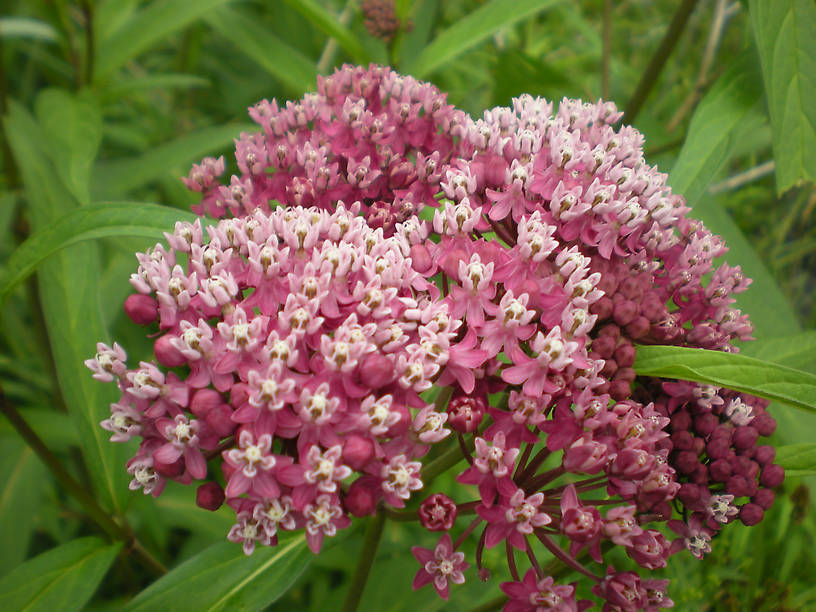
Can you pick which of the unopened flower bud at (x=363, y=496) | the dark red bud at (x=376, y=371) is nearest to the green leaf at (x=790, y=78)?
the dark red bud at (x=376, y=371)

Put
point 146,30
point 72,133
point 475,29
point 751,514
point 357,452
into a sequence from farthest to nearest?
point 146,30 → point 475,29 → point 72,133 → point 751,514 → point 357,452

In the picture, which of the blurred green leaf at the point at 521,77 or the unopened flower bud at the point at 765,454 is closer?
the unopened flower bud at the point at 765,454

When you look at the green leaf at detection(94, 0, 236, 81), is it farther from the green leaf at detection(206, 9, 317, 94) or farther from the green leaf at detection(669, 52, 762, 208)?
the green leaf at detection(669, 52, 762, 208)

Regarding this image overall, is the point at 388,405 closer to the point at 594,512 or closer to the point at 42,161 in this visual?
the point at 594,512

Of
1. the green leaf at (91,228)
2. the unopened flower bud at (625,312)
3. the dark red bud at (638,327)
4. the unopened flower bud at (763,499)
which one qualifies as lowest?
the unopened flower bud at (763,499)

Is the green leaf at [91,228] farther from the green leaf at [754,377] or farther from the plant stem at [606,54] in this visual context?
the plant stem at [606,54]

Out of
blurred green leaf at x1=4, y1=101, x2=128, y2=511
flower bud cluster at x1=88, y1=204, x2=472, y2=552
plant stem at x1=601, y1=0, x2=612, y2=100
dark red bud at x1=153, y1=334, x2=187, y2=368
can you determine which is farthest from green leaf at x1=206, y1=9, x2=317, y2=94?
dark red bud at x1=153, y1=334, x2=187, y2=368

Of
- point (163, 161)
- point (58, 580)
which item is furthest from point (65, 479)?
point (163, 161)

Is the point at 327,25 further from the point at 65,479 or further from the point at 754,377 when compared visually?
the point at 754,377
